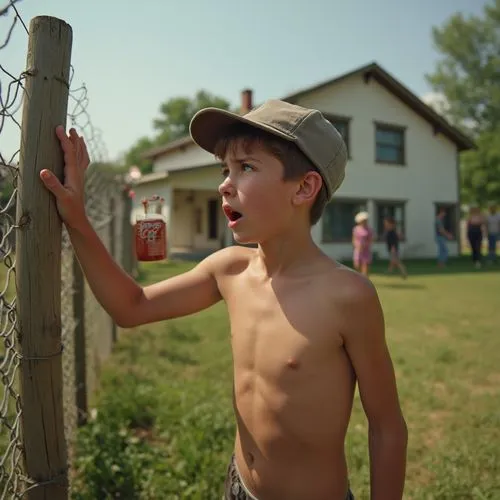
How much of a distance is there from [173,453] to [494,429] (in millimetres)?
2432

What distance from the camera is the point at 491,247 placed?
17.1 m

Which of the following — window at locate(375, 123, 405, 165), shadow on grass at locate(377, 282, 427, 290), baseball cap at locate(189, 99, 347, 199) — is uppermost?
window at locate(375, 123, 405, 165)

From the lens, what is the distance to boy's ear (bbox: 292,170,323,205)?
5.06 ft

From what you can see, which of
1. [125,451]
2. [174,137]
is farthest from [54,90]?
[174,137]

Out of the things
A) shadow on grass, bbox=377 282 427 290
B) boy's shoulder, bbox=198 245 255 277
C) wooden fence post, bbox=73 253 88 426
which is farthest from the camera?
shadow on grass, bbox=377 282 427 290

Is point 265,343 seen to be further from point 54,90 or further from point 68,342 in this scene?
point 68,342

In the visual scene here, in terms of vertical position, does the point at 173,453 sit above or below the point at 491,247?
below

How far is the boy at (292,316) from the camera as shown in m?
1.46

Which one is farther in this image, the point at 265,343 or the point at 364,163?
the point at 364,163

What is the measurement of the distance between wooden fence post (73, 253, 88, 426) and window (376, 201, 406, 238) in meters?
18.3

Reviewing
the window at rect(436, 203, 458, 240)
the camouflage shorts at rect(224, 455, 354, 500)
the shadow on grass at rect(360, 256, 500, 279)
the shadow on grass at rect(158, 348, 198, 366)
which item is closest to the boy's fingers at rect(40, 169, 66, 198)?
the camouflage shorts at rect(224, 455, 354, 500)

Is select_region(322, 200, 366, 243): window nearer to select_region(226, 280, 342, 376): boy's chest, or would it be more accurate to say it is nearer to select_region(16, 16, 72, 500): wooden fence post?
select_region(226, 280, 342, 376): boy's chest

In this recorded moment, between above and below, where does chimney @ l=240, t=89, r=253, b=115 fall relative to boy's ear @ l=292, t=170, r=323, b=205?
above

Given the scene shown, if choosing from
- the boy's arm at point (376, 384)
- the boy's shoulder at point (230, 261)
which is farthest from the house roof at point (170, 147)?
the boy's arm at point (376, 384)
